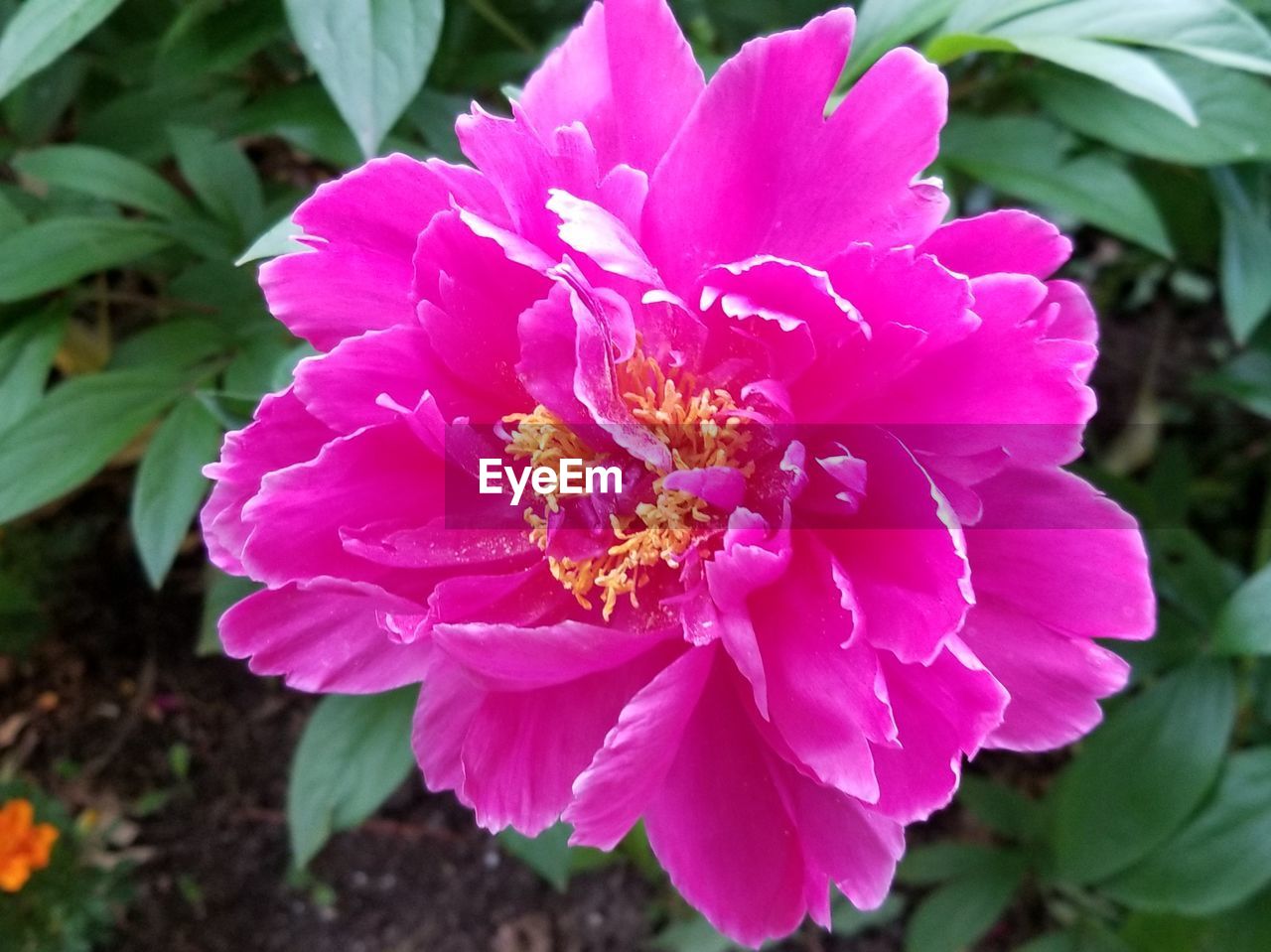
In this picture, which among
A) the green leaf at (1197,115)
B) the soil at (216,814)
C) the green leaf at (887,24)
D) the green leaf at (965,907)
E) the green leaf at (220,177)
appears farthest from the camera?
the soil at (216,814)

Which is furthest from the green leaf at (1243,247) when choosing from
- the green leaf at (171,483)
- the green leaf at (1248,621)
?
the green leaf at (171,483)

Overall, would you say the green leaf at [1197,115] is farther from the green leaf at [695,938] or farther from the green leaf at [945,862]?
the green leaf at [695,938]

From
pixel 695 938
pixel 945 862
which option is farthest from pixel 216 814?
pixel 945 862

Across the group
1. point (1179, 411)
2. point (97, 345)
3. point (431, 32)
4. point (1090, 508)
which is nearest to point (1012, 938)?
point (1179, 411)

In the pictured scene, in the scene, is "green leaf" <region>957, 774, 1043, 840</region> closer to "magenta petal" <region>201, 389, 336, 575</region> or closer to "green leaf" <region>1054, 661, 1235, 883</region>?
"green leaf" <region>1054, 661, 1235, 883</region>

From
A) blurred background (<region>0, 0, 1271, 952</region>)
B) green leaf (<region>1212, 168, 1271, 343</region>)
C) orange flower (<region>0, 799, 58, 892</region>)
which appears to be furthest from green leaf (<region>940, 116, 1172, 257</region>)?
orange flower (<region>0, 799, 58, 892</region>)

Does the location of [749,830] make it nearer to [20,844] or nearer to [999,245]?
[999,245]

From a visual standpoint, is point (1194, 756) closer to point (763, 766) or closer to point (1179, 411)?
point (763, 766)

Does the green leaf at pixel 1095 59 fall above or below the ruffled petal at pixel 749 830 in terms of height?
above
